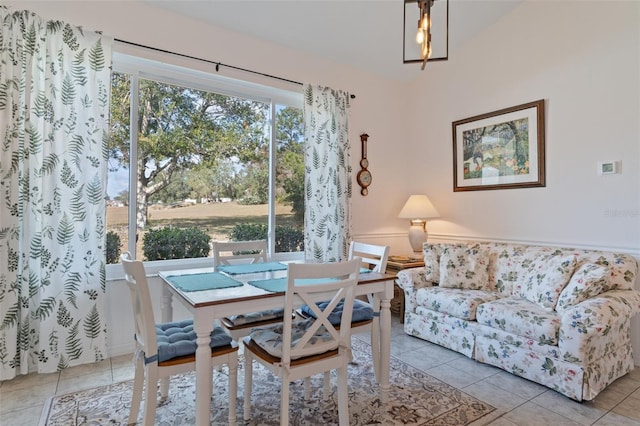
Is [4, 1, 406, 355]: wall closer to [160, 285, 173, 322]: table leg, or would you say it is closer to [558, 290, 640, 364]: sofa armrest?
[160, 285, 173, 322]: table leg

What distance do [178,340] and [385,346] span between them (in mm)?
1203

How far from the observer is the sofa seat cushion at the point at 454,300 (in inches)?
108

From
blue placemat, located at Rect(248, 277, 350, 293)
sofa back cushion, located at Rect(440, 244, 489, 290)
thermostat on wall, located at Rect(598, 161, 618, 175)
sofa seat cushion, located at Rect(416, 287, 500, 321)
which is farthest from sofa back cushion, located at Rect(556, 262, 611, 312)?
blue placemat, located at Rect(248, 277, 350, 293)

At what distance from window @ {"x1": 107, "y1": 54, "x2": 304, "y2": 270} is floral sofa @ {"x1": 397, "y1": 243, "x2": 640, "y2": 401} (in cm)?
154

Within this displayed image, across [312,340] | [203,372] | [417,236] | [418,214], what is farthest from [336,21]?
[203,372]

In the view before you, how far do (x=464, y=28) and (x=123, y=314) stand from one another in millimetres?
4251

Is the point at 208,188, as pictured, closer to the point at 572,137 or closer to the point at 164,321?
the point at 164,321

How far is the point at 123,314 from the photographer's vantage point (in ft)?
9.25

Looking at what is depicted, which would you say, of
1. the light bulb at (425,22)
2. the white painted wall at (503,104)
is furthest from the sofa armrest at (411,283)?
the light bulb at (425,22)

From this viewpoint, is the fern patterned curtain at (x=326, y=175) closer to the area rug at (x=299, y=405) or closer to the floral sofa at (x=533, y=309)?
the floral sofa at (x=533, y=309)

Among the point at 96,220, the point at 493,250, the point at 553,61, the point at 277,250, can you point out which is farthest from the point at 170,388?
the point at 553,61

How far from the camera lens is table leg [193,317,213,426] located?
1571 millimetres

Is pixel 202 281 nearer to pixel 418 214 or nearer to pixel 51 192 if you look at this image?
pixel 51 192

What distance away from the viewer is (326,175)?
12.1 feet
